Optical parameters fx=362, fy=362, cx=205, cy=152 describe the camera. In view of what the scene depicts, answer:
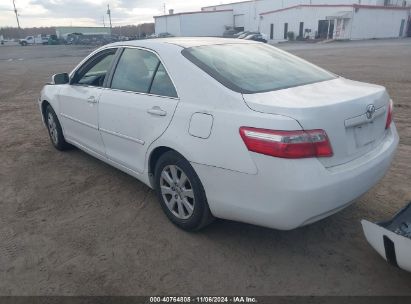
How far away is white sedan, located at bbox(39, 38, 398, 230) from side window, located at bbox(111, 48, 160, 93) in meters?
0.01

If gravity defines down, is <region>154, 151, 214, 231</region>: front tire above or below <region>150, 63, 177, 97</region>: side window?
below

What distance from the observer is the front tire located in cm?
290

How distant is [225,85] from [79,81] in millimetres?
2490

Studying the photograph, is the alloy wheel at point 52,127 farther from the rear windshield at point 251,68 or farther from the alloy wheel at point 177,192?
the rear windshield at point 251,68

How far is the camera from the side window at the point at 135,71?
3.39 metres

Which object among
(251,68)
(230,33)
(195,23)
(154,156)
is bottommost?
(230,33)

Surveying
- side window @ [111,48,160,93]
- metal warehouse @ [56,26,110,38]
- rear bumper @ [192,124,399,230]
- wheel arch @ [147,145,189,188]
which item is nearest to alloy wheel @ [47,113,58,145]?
side window @ [111,48,160,93]

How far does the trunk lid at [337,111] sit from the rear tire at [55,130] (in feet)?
11.5

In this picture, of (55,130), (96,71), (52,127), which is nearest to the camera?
(96,71)

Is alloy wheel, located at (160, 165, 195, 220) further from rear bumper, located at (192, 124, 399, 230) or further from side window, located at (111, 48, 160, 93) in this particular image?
side window, located at (111, 48, 160, 93)

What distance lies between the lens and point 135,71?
3609 mm

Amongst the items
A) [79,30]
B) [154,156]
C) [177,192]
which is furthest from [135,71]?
[79,30]

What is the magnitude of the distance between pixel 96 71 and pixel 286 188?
314 centimetres

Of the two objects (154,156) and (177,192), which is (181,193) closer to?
(177,192)
